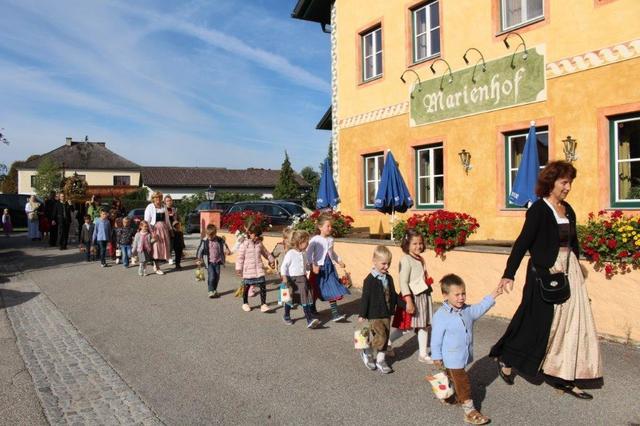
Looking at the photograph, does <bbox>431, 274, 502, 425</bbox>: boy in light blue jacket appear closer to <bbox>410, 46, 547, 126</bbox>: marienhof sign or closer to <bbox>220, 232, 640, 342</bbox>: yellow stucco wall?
<bbox>220, 232, 640, 342</bbox>: yellow stucco wall

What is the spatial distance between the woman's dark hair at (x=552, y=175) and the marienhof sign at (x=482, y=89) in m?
5.20

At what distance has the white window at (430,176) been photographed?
39.1ft

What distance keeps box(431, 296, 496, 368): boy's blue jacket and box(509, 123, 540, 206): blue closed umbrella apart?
447 cm

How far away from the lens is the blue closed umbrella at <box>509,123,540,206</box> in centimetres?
838

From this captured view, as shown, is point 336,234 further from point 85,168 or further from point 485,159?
point 85,168

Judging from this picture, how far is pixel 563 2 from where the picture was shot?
9.21 meters

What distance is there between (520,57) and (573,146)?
78.8 inches

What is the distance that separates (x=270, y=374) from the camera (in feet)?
17.9

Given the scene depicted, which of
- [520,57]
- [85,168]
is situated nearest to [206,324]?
[520,57]

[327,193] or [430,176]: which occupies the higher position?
[430,176]

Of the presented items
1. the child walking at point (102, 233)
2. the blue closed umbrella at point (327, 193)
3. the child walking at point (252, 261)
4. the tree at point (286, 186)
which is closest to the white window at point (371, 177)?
the blue closed umbrella at point (327, 193)

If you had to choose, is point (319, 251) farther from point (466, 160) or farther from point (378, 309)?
point (466, 160)

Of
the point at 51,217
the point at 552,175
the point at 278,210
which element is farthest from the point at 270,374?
the point at 51,217

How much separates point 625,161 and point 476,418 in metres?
6.12
